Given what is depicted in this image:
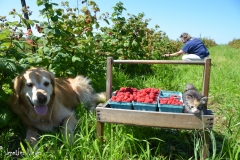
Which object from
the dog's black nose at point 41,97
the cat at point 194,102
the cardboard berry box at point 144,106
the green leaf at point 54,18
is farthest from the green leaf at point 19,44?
the cat at point 194,102

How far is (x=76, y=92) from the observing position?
375 cm

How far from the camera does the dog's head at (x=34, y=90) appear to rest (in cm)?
239

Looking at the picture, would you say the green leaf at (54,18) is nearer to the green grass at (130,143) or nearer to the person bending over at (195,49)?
the green grass at (130,143)

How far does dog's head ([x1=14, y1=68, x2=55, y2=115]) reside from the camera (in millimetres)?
2395

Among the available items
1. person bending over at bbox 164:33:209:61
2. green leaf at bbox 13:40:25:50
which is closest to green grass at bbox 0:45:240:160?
green leaf at bbox 13:40:25:50

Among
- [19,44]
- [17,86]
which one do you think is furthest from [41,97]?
[19,44]

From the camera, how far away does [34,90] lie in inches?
95.1

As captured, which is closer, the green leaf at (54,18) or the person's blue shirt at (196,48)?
the green leaf at (54,18)

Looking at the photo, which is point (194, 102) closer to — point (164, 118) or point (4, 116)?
point (164, 118)

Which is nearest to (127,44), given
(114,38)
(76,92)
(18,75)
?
(114,38)

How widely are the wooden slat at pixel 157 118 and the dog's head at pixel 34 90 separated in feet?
2.46

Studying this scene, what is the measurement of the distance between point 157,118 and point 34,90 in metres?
1.39

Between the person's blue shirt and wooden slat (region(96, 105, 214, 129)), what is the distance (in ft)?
16.9

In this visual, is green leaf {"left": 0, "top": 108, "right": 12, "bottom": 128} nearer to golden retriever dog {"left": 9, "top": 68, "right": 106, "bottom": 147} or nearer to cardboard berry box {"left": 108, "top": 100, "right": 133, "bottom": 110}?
golden retriever dog {"left": 9, "top": 68, "right": 106, "bottom": 147}
